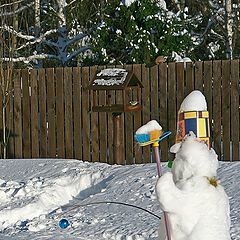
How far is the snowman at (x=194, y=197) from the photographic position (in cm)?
316

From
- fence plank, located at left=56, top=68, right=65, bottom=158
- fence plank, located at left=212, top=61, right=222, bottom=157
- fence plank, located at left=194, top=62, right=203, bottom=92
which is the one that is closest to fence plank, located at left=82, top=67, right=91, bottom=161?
fence plank, located at left=56, top=68, right=65, bottom=158

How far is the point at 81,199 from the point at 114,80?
1.63m

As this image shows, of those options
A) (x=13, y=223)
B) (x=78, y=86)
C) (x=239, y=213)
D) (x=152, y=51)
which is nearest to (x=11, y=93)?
(x=78, y=86)

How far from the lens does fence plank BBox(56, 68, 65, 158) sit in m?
9.15

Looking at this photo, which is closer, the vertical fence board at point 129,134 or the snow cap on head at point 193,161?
the snow cap on head at point 193,161

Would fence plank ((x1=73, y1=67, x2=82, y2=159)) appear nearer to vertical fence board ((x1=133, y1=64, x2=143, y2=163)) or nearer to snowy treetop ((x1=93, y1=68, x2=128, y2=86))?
vertical fence board ((x1=133, y1=64, x2=143, y2=163))

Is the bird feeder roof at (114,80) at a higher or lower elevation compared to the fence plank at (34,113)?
higher

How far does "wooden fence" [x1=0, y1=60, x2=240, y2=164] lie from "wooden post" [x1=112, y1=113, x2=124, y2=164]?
10 centimetres

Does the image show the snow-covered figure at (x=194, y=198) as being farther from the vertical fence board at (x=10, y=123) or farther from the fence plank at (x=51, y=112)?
the vertical fence board at (x=10, y=123)

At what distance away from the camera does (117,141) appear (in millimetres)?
8023

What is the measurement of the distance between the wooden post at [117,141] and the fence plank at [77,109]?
1.94 feet

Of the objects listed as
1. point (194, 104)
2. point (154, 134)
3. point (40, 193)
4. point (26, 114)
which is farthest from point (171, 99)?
point (154, 134)

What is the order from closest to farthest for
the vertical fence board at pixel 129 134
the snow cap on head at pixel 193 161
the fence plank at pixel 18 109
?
1. the snow cap on head at pixel 193 161
2. the vertical fence board at pixel 129 134
3. the fence plank at pixel 18 109

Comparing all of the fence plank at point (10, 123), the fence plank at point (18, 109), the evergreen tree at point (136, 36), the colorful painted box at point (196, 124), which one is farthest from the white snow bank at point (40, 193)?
the evergreen tree at point (136, 36)
